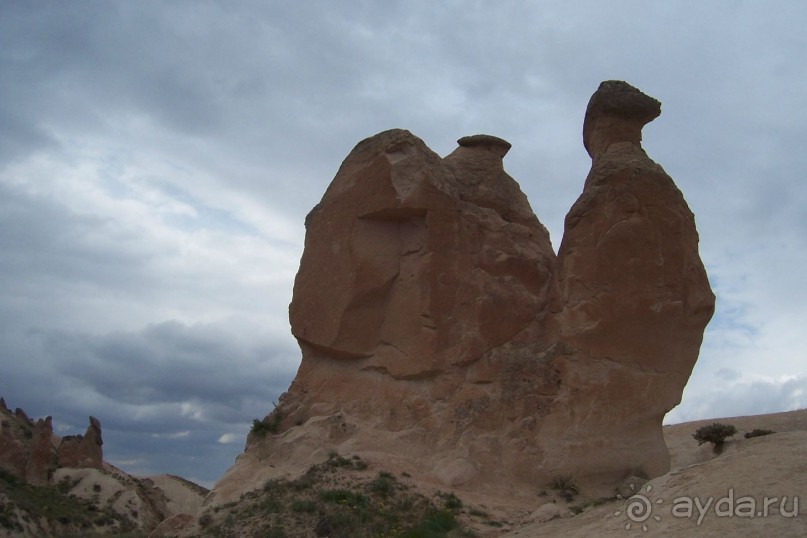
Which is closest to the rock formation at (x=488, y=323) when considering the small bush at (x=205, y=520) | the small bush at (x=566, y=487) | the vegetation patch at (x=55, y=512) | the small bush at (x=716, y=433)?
the small bush at (x=566, y=487)

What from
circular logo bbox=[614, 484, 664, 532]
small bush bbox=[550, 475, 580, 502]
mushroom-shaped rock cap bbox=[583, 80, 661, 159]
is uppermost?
mushroom-shaped rock cap bbox=[583, 80, 661, 159]

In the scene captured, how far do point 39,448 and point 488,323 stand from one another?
2924cm

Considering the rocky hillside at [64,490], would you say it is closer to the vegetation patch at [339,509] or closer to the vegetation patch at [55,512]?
the vegetation patch at [55,512]

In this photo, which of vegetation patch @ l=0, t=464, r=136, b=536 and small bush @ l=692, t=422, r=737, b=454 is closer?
small bush @ l=692, t=422, r=737, b=454

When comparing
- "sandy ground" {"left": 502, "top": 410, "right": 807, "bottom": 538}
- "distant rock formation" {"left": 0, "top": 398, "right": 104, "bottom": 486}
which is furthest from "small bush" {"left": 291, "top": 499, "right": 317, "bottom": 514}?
"distant rock formation" {"left": 0, "top": 398, "right": 104, "bottom": 486}

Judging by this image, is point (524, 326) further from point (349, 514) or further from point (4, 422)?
point (4, 422)

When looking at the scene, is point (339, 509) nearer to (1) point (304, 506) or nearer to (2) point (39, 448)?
(1) point (304, 506)

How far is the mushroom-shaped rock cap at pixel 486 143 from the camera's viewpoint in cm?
2142

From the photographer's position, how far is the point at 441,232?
61.9ft

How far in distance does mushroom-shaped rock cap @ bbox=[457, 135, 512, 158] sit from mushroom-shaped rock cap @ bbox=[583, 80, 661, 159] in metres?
2.86

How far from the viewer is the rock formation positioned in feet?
55.4

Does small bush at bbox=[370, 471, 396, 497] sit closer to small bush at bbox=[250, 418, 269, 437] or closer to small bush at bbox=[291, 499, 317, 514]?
small bush at bbox=[291, 499, 317, 514]

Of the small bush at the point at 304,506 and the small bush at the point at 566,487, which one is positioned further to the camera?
the small bush at the point at 566,487

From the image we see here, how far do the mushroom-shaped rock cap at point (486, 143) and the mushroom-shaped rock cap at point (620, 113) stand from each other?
113 inches
